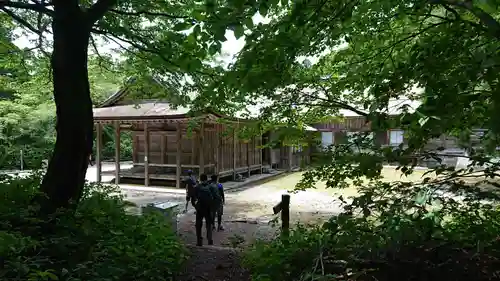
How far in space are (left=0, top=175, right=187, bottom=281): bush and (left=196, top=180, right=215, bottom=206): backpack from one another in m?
1.49

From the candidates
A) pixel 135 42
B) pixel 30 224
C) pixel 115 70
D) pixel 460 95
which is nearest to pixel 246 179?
pixel 115 70

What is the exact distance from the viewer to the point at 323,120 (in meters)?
5.79

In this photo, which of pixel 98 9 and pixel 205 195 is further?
pixel 205 195

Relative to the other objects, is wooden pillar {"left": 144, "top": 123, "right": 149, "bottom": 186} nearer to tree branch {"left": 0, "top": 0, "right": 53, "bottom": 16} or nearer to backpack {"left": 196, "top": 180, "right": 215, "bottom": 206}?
backpack {"left": 196, "top": 180, "right": 215, "bottom": 206}

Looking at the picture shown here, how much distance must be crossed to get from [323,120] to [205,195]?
2.82 metres

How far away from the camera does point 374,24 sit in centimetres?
435

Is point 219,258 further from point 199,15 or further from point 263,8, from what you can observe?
point 263,8

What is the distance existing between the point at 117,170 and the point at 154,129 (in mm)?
2506

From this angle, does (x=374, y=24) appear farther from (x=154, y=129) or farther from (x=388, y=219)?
(x=154, y=129)

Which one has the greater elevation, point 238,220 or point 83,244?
point 83,244

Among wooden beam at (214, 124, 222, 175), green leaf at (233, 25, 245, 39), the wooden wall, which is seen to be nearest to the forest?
green leaf at (233, 25, 245, 39)

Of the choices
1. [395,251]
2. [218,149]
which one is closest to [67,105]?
[395,251]

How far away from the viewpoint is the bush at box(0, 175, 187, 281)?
10.9ft

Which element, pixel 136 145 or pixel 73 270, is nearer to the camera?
pixel 73 270
